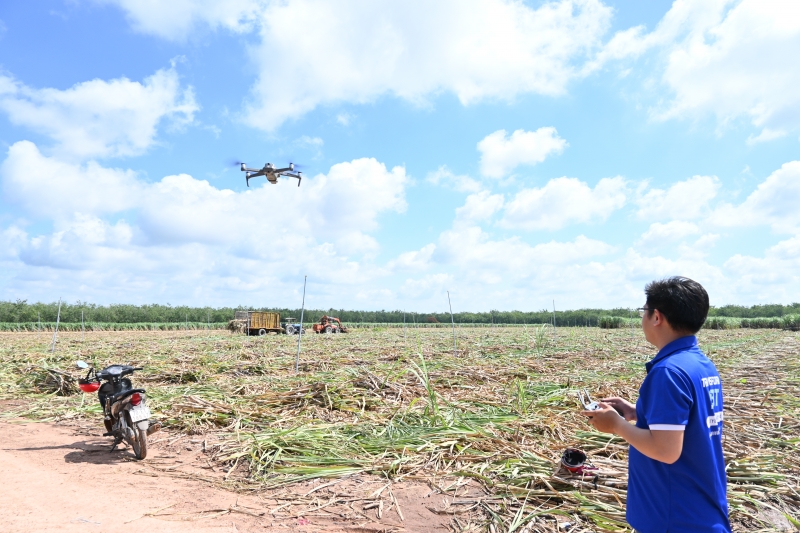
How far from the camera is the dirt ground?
3320mm

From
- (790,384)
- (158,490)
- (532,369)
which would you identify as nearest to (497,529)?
(158,490)

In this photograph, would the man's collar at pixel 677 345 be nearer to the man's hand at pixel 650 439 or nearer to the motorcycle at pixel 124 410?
the man's hand at pixel 650 439

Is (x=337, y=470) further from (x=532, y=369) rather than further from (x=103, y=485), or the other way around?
(x=532, y=369)

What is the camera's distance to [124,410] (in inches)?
195

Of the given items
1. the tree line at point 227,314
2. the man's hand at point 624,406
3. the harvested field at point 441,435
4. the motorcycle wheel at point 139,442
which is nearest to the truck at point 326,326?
the tree line at point 227,314

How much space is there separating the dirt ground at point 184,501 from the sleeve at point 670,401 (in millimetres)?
2134

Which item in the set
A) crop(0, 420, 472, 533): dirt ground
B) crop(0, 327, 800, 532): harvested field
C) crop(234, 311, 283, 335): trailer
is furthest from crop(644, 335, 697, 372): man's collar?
crop(234, 311, 283, 335): trailer

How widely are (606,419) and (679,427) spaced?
314 millimetres

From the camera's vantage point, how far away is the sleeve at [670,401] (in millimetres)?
1625

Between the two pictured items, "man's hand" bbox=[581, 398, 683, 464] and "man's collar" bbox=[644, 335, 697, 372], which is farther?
"man's collar" bbox=[644, 335, 697, 372]

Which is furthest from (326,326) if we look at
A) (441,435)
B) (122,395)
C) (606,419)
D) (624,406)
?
(606,419)

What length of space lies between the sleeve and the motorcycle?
477 cm

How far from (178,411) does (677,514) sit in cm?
608

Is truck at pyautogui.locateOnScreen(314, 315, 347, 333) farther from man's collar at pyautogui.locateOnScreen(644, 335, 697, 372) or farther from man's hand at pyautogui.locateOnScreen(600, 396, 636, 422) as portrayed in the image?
man's collar at pyautogui.locateOnScreen(644, 335, 697, 372)
